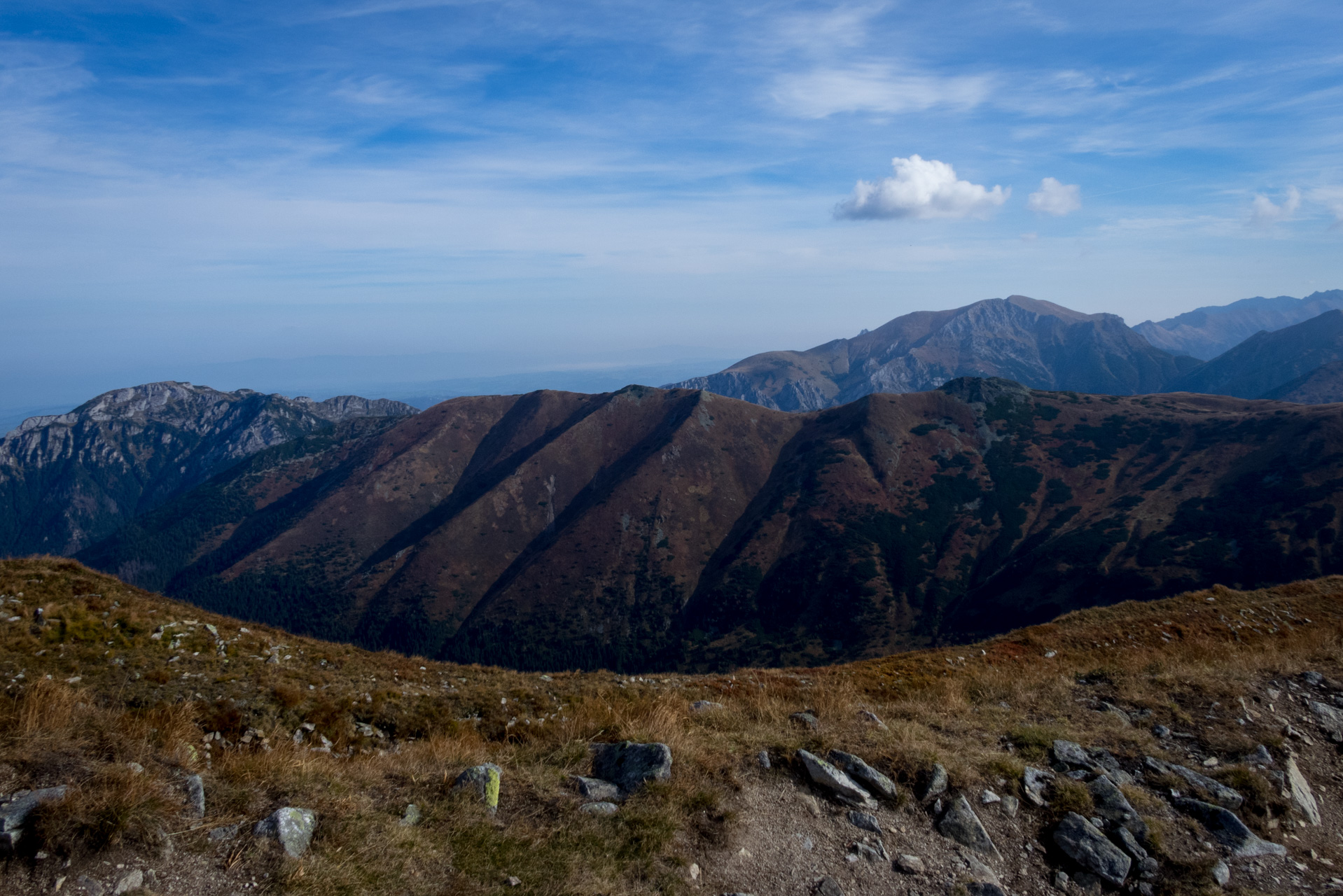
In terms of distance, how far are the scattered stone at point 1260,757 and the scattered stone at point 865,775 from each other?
7.46 meters

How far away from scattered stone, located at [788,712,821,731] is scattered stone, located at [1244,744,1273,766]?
26.4 feet

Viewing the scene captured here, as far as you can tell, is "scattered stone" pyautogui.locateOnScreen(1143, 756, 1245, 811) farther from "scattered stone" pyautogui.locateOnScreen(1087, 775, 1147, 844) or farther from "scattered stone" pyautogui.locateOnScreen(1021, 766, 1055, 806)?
"scattered stone" pyautogui.locateOnScreen(1021, 766, 1055, 806)

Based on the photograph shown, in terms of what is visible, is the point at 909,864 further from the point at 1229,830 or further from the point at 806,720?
the point at 1229,830

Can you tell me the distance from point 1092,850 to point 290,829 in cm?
1132

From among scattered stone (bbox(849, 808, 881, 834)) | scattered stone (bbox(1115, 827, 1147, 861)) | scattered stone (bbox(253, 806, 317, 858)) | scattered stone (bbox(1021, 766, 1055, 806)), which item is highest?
scattered stone (bbox(253, 806, 317, 858))

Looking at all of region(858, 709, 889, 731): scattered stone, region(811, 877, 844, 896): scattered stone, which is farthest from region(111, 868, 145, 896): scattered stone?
region(858, 709, 889, 731): scattered stone

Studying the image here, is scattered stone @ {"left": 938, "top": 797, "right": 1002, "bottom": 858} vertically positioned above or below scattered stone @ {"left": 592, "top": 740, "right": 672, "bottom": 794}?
below

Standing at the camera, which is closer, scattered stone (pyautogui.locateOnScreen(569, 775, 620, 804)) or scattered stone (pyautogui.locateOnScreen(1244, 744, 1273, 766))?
scattered stone (pyautogui.locateOnScreen(569, 775, 620, 804))

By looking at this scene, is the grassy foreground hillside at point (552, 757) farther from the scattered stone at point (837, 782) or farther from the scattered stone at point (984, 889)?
the scattered stone at point (837, 782)

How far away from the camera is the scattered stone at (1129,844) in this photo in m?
9.01

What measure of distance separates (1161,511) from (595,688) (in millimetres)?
200798

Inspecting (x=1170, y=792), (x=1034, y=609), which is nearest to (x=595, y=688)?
(x=1170, y=792)

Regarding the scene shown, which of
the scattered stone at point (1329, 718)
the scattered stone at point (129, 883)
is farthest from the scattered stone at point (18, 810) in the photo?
the scattered stone at point (1329, 718)

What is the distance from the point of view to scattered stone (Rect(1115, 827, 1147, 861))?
355 inches
